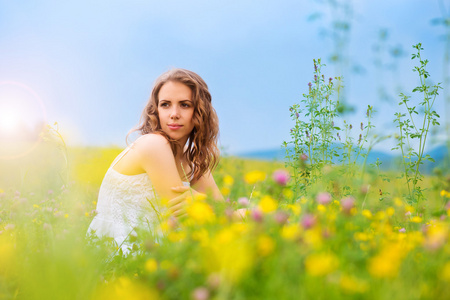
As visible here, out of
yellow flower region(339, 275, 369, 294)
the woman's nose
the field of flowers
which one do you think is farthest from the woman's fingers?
yellow flower region(339, 275, 369, 294)

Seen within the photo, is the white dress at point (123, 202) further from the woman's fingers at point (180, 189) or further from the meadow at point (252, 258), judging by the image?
the meadow at point (252, 258)

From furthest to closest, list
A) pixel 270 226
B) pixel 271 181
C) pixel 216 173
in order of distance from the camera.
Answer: pixel 216 173, pixel 271 181, pixel 270 226

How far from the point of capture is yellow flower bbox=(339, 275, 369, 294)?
4.53 feet

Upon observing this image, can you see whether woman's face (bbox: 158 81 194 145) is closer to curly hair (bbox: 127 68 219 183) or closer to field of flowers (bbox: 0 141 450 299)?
curly hair (bbox: 127 68 219 183)

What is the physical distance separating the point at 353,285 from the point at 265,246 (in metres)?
0.32

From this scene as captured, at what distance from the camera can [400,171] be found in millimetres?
4293

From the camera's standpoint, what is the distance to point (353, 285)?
1.38 meters

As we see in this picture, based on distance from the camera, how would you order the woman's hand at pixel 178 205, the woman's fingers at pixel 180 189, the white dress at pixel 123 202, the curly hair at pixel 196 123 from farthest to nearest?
the curly hair at pixel 196 123 < the white dress at pixel 123 202 < the woman's fingers at pixel 180 189 < the woman's hand at pixel 178 205

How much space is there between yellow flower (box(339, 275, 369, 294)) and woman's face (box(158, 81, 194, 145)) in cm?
276

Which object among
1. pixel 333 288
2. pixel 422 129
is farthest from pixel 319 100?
pixel 333 288

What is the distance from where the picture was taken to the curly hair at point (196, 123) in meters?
4.13

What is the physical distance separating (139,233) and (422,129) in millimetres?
3099

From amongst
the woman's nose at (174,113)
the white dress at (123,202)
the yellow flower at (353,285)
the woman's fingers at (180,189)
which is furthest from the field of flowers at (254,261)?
the woman's nose at (174,113)

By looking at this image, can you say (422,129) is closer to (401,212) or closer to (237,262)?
(401,212)
